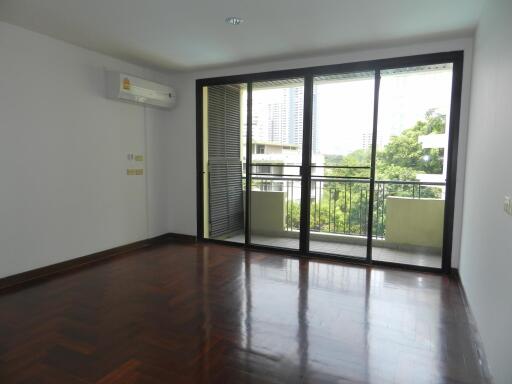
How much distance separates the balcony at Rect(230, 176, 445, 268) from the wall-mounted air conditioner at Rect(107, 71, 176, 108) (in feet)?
5.61

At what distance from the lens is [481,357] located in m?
2.15

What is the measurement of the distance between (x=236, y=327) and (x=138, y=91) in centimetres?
322

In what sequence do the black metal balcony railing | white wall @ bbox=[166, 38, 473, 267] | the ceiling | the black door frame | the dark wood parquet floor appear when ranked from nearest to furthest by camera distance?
the dark wood parquet floor < the ceiling < the black door frame < white wall @ bbox=[166, 38, 473, 267] < the black metal balcony railing

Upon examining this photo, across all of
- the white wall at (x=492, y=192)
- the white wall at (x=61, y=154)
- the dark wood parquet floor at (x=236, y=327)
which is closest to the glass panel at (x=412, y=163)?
the white wall at (x=492, y=192)

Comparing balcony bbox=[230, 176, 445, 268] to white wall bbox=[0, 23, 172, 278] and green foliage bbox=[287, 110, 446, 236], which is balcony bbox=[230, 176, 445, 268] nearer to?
green foliage bbox=[287, 110, 446, 236]

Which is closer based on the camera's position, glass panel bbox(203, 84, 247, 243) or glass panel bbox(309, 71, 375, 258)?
glass panel bbox(309, 71, 375, 258)

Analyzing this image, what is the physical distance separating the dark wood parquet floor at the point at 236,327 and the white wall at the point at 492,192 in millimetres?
317

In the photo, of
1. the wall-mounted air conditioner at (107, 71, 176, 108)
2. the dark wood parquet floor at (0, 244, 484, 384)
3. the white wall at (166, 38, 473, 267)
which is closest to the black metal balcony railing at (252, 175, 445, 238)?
the white wall at (166, 38, 473, 267)

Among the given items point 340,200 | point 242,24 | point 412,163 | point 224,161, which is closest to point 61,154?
point 224,161

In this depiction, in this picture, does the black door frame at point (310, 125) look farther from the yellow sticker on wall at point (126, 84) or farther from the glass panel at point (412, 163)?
the yellow sticker on wall at point (126, 84)

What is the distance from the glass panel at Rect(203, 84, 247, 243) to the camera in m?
5.10

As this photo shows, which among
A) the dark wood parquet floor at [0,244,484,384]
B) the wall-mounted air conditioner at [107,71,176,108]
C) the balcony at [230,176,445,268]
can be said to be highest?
the wall-mounted air conditioner at [107,71,176,108]

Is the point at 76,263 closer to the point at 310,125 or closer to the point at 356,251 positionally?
the point at 310,125

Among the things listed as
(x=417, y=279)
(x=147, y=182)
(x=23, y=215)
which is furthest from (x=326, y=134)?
(x=23, y=215)
